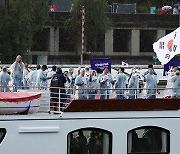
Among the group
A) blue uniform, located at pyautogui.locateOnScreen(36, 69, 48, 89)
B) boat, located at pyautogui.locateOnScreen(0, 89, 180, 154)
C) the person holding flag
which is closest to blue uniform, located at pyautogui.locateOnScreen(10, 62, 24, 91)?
blue uniform, located at pyautogui.locateOnScreen(36, 69, 48, 89)

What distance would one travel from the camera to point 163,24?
65312mm

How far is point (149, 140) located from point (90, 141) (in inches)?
43.6

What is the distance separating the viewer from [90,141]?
1309cm

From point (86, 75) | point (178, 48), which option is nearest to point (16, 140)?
point (178, 48)

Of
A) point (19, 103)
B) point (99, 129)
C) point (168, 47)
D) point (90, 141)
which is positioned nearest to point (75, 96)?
point (99, 129)

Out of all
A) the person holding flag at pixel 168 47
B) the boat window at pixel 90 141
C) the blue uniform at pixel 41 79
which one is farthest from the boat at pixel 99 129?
the blue uniform at pixel 41 79

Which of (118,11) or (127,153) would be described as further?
(118,11)

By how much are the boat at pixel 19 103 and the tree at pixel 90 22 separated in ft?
152

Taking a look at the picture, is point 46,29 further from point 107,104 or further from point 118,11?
point 107,104

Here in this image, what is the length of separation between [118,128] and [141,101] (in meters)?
0.67

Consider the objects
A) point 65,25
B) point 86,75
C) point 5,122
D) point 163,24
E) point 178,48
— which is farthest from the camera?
point 163,24

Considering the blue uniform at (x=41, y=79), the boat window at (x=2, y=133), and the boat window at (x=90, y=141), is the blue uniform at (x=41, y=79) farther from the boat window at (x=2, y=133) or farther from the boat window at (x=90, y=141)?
the boat window at (x=2, y=133)

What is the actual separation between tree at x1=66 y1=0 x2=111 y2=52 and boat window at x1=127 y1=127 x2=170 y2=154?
45897 mm

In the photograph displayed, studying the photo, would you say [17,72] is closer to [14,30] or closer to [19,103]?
[19,103]
